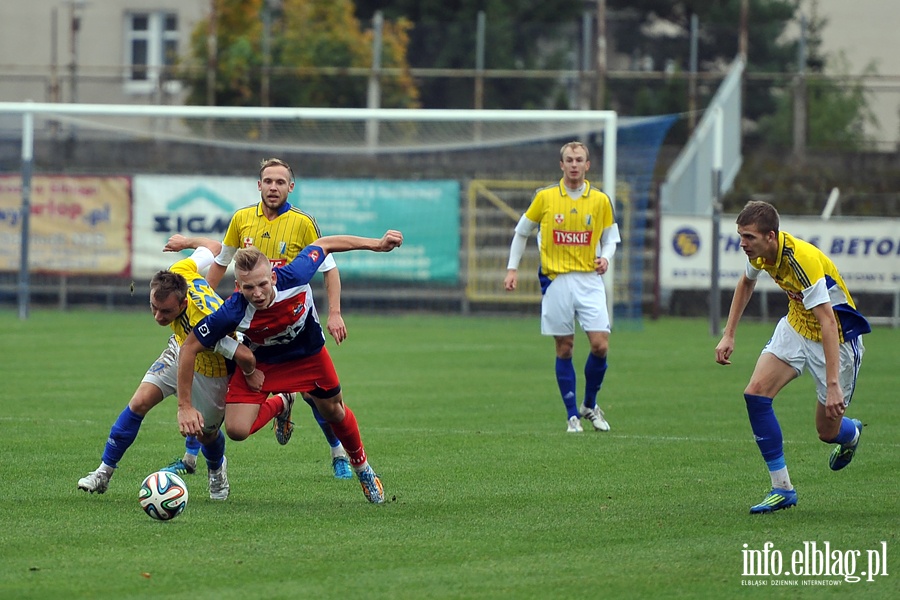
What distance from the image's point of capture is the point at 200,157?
25.4 metres

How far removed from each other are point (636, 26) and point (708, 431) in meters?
19.1

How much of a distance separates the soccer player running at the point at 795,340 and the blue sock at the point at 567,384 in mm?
3134

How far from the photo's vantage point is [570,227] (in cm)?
1114

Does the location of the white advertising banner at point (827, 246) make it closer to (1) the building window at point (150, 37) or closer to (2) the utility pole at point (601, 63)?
(2) the utility pole at point (601, 63)

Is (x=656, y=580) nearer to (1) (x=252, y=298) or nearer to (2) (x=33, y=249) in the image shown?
(1) (x=252, y=298)

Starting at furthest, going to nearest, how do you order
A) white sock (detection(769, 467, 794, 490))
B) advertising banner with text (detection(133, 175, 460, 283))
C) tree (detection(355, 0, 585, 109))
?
tree (detection(355, 0, 585, 109)), advertising banner with text (detection(133, 175, 460, 283)), white sock (detection(769, 467, 794, 490))

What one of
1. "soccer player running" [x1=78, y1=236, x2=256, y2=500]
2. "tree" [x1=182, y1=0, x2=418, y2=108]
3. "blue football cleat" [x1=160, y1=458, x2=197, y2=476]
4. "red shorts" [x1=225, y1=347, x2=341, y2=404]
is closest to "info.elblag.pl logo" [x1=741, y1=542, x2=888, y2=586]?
"red shorts" [x1=225, y1=347, x2=341, y2=404]

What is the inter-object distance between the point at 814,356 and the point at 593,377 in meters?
3.70

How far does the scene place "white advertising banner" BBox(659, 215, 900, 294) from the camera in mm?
21141

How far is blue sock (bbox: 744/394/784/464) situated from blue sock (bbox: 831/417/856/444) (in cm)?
45

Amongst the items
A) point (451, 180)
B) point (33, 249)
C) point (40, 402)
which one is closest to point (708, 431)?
point (40, 402)

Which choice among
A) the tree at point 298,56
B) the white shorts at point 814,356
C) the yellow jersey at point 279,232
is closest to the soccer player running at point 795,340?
the white shorts at point 814,356

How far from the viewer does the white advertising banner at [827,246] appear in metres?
21.1

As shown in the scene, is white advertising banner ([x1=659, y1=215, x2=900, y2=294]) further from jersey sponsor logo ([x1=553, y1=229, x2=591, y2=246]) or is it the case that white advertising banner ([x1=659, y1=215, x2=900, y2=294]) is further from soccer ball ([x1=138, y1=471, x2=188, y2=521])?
soccer ball ([x1=138, y1=471, x2=188, y2=521])
